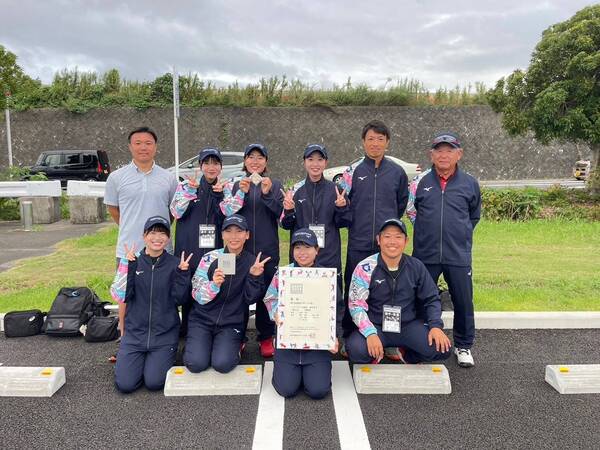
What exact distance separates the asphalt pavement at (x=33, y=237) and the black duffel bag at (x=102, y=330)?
346 centimetres

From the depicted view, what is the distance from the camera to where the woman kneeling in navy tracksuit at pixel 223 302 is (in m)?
4.12

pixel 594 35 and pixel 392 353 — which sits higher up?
pixel 594 35

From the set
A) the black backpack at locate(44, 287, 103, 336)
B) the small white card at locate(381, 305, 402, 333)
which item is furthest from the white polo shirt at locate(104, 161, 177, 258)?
the small white card at locate(381, 305, 402, 333)

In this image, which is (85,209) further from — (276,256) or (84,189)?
(276,256)

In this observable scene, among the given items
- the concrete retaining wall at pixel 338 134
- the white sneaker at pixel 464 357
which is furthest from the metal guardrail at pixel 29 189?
the concrete retaining wall at pixel 338 134

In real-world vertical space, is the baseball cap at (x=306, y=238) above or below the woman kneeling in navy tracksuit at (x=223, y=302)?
above

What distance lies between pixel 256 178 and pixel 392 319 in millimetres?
1726

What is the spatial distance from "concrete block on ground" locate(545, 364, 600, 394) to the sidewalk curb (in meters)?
1.15

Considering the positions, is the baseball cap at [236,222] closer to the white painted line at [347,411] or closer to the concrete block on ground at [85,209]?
the white painted line at [347,411]

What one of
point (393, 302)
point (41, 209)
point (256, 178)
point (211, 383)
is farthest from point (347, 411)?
point (41, 209)

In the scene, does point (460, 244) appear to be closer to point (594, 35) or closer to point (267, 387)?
point (267, 387)

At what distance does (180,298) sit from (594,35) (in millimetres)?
12082

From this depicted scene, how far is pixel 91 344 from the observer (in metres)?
4.96

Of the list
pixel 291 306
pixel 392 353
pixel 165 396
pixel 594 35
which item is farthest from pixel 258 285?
pixel 594 35
